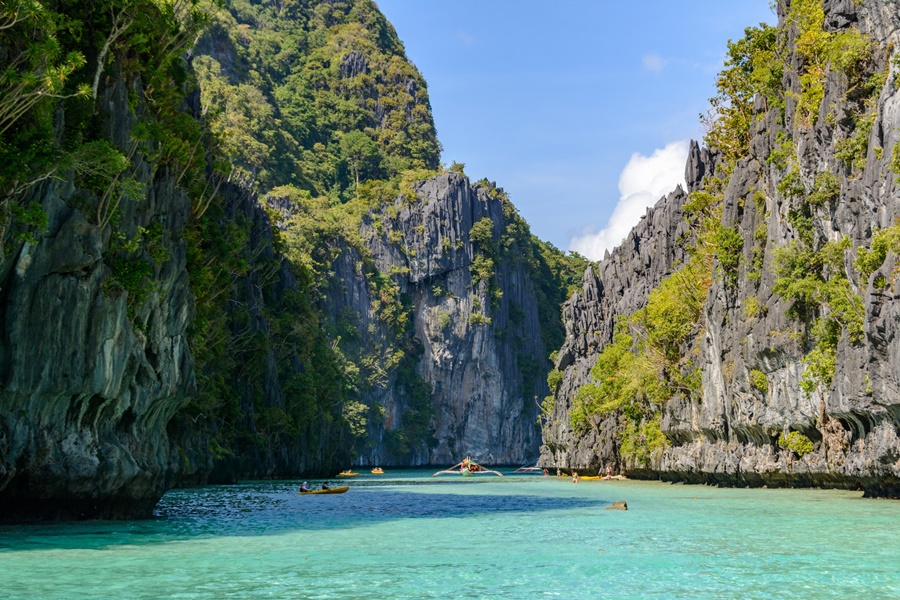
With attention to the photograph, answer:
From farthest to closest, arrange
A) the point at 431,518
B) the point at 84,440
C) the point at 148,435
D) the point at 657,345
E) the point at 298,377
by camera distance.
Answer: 1. the point at 298,377
2. the point at 657,345
3. the point at 431,518
4. the point at 148,435
5. the point at 84,440

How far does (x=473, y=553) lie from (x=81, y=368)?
35.5 ft

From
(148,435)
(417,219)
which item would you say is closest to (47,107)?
(148,435)

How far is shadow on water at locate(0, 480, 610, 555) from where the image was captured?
2281cm

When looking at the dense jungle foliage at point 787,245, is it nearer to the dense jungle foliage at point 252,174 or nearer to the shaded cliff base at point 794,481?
the shaded cliff base at point 794,481

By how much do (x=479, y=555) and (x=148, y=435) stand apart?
1338 cm

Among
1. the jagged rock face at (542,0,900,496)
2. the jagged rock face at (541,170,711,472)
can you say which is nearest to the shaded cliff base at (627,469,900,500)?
the jagged rock face at (542,0,900,496)

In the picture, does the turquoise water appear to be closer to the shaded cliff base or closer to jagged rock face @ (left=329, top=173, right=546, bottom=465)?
the shaded cliff base

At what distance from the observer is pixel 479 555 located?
68.1 ft

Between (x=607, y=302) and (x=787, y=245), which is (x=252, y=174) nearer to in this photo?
(x=607, y=302)

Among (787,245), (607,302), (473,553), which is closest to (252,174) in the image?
(607,302)

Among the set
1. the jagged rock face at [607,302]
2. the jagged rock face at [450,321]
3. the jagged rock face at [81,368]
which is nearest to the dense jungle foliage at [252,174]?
the jagged rock face at [81,368]

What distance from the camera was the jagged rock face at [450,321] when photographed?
125 meters

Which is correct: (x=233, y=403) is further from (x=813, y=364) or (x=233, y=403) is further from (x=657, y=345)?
(x=813, y=364)

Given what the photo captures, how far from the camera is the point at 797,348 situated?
126 feet
